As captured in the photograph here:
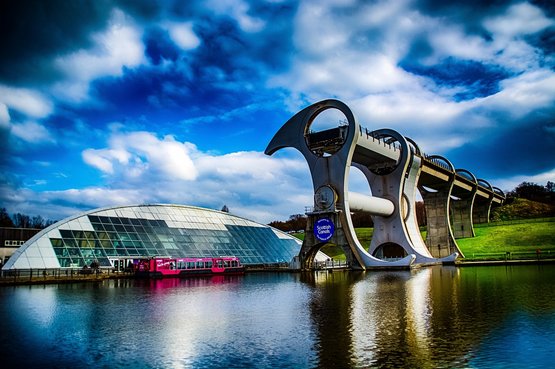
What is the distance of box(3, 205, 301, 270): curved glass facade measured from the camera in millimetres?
45562

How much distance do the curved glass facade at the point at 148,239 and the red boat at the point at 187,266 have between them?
9.98 feet

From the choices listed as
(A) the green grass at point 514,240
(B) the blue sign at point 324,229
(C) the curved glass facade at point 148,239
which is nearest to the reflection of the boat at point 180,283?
(C) the curved glass facade at point 148,239

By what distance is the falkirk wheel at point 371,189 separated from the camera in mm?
49125

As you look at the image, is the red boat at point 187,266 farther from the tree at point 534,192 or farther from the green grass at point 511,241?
the tree at point 534,192

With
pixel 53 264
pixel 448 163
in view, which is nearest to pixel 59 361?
pixel 53 264

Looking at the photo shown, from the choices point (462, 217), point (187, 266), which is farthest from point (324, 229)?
point (462, 217)

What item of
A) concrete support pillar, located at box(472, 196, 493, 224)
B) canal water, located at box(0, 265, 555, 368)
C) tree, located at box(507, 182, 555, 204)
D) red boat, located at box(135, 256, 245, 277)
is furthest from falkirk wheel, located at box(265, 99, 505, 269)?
tree, located at box(507, 182, 555, 204)

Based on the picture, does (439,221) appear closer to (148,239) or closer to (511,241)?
(511,241)

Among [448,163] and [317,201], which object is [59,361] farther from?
[448,163]

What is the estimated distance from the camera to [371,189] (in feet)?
204

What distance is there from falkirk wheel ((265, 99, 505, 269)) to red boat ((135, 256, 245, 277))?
8.59 m

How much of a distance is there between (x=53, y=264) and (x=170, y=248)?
13.7 m

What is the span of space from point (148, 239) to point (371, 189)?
29.6 metres

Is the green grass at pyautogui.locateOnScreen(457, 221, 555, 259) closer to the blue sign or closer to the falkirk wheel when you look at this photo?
the falkirk wheel
